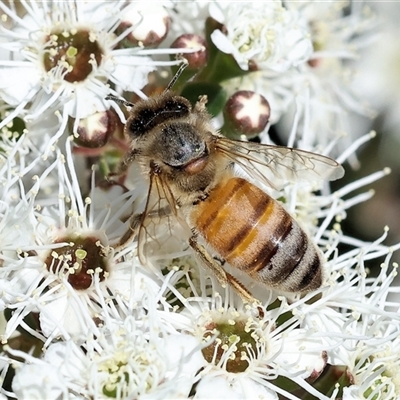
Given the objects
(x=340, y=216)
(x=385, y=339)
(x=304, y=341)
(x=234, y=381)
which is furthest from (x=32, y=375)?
(x=340, y=216)

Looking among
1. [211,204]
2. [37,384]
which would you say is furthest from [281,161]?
[37,384]

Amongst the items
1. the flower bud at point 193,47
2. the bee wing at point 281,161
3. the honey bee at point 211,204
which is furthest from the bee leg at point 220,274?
the flower bud at point 193,47

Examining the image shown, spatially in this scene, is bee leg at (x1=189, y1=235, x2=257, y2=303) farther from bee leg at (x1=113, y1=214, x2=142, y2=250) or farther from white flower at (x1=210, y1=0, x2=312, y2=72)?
white flower at (x1=210, y1=0, x2=312, y2=72)

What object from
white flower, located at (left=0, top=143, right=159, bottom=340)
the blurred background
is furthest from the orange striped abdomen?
the blurred background

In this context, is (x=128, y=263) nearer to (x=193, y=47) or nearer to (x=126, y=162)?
(x=126, y=162)

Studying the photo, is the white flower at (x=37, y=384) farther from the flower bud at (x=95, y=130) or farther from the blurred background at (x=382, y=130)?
the blurred background at (x=382, y=130)
